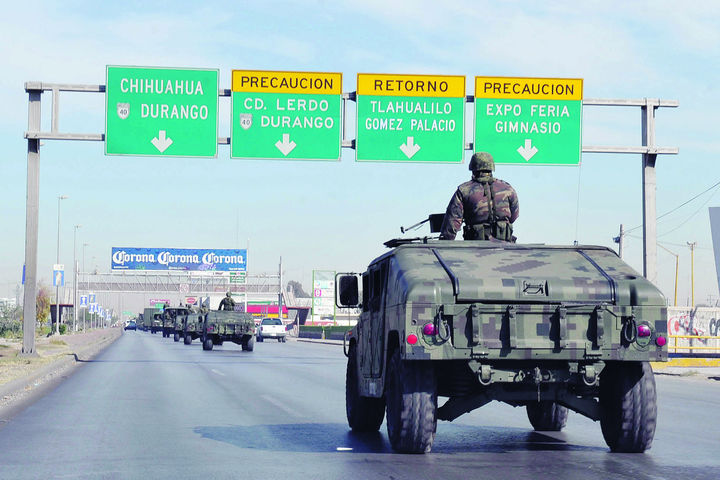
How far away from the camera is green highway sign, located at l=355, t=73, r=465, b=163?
2694cm

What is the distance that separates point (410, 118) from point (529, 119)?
3048 mm

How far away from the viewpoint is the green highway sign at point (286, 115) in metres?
26.8

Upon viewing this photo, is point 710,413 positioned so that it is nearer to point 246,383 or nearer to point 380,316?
point 380,316

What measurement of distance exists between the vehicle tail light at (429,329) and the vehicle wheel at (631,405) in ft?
5.66

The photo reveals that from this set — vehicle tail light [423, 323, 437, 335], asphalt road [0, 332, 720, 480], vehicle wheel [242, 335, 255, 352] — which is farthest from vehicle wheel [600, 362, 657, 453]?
vehicle wheel [242, 335, 255, 352]

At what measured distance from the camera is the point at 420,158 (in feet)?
88.5

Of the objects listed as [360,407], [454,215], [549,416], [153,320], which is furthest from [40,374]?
[153,320]

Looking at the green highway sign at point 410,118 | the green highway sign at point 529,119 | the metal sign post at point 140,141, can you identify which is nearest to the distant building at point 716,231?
the metal sign post at point 140,141

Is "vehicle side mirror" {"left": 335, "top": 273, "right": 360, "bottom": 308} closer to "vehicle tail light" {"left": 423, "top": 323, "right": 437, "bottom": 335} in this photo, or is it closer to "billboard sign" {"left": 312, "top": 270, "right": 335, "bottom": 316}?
"vehicle tail light" {"left": 423, "top": 323, "right": 437, "bottom": 335}

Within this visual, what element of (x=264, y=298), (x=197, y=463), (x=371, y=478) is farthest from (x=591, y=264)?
(x=264, y=298)

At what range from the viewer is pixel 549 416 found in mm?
11508

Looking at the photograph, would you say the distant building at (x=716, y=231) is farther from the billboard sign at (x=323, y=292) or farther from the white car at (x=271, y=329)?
the billboard sign at (x=323, y=292)

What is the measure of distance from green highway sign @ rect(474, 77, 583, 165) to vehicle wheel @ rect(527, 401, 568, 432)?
15.7m

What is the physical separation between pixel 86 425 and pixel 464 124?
671 inches
